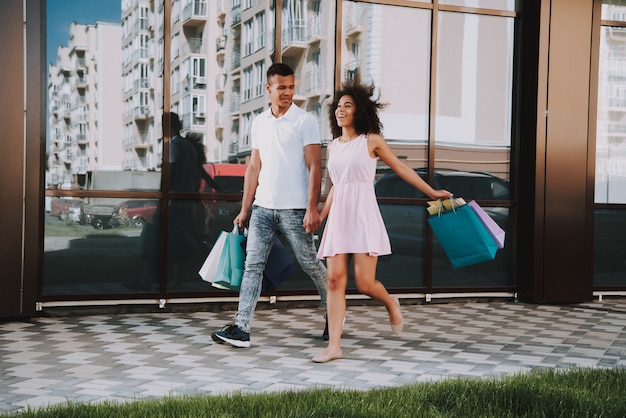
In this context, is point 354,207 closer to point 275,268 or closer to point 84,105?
point 275,268

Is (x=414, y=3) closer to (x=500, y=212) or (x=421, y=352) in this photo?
(x=500, y=212)

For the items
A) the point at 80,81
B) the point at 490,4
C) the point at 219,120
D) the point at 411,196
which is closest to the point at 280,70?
the point at 219,120

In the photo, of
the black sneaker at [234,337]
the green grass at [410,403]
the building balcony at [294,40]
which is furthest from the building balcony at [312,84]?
Answer: the green grass at [410,403]

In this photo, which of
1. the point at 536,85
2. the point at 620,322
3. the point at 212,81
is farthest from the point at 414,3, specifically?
the point at 620,322

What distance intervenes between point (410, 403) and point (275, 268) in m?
2.44

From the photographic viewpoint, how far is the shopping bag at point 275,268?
6648mm

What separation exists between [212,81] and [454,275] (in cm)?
333

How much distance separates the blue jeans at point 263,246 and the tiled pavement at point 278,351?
37 cm

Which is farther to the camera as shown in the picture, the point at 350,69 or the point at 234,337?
the point at 350,69

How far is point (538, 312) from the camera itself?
346 inches

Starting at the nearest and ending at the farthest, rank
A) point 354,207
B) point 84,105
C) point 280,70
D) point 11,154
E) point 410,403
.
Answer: point 410,403 → point 354,207 → point 280,70 → point 11,154 → point 84,105

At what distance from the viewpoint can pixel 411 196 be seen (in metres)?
9.12

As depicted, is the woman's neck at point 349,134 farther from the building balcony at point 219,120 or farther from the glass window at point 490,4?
the glass window at point 490,4

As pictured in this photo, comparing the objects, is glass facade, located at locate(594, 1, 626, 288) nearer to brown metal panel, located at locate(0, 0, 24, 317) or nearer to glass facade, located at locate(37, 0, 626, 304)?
glass facade, located at locate(37, 0, 626, 304)
